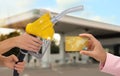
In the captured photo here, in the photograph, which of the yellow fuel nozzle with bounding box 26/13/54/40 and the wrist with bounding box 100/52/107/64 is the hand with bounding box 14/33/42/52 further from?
the wrist with bounding box 100/52/107/64

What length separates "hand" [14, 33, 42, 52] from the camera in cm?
63

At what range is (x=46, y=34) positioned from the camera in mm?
622

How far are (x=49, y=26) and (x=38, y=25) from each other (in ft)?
0.07

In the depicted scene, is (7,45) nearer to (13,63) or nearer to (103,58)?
(13,63)

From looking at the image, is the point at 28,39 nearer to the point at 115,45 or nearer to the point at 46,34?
the point at 46,34

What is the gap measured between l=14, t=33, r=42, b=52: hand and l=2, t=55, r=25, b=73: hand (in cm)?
6

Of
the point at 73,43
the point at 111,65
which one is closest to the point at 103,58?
the point at 111,65

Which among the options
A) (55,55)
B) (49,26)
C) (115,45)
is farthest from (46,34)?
(115,45)

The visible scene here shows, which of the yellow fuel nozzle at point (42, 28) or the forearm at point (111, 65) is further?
the forearm at point (111, 65)

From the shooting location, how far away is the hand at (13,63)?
27.3 inches

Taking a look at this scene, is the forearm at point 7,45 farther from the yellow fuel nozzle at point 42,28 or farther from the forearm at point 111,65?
the forearm at point 111,65

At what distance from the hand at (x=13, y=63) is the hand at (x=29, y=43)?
6 cm

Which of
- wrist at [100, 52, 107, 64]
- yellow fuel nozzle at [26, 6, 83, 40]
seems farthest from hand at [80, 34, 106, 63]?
yellow fuel nozzle at [26, 6, 83, 40]

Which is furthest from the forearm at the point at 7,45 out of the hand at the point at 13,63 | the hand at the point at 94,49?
the hand at the point at 94,49
